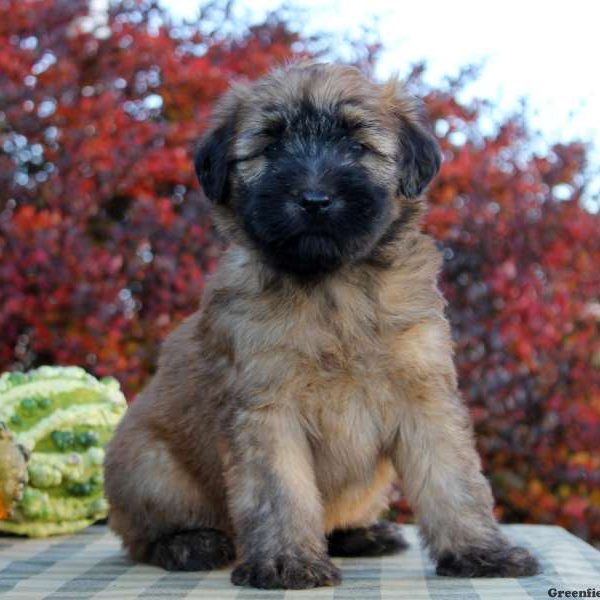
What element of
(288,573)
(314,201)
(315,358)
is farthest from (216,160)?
(288,573)

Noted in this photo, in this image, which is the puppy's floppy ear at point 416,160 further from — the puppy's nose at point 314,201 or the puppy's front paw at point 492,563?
the puppy's front paw at point 492,563

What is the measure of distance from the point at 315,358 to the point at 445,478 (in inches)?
22.8

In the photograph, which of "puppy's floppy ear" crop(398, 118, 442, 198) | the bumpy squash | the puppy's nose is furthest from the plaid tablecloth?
"puppy's floppy ear" crop(398, 118, 442, 198)

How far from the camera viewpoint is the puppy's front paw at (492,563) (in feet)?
12.5

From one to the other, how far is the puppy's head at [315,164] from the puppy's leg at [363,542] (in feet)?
3.74

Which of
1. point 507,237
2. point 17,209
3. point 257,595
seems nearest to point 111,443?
point 257,595

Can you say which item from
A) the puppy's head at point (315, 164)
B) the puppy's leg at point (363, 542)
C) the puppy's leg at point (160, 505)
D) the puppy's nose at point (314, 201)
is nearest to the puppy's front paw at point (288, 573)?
the puppy's leg at point (160, 505)

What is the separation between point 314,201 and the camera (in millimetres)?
3799

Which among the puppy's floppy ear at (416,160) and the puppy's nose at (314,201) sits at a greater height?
the puppy's floppy ear at (416,160)

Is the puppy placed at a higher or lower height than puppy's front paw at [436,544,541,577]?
higher

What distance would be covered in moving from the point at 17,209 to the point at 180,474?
2902 millimetres

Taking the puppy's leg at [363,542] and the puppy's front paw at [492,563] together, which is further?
the puppy's leg at [363,542]

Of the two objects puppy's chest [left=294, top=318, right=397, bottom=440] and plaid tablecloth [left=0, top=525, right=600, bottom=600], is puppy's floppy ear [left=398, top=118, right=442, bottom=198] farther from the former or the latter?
plaid tablecloth [left=0, top=525, right=600, bottom=600]

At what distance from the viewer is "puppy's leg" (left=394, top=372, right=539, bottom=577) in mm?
Answer: 3881
